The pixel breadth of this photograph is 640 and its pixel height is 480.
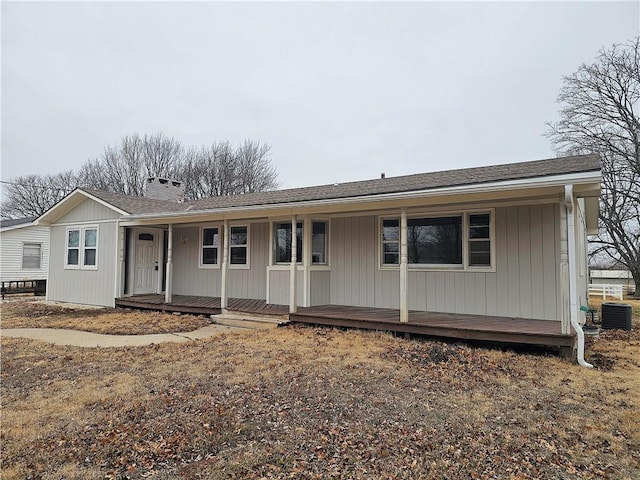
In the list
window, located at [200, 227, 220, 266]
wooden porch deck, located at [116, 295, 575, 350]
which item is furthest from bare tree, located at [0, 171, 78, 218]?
wooden porch deck, located at [116, 295, 575, 350]

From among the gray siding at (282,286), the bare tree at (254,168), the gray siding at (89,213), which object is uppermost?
the bare tree at (254,168)

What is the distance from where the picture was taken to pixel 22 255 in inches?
758

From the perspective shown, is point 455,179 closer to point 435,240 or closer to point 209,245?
point 435,240

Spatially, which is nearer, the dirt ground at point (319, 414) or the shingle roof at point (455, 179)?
the dirt ground at point (319, 414)

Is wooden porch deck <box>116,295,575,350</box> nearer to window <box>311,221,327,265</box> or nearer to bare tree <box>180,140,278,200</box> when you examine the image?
window <box>311,221,327,265</box>

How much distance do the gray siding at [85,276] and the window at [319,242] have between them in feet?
20.1

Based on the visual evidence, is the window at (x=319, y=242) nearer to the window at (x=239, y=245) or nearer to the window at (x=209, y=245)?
the window at (x=239, y=245)

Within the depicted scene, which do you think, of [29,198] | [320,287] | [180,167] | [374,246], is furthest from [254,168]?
[374,246]

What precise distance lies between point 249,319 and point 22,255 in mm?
16607

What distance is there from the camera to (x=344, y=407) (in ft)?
13.0

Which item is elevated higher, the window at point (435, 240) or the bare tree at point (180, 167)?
the bare tree at point (180, 167)

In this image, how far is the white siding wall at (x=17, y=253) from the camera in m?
18.6

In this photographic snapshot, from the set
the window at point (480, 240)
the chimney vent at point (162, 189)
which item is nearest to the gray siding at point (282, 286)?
the window at point (480, 240)

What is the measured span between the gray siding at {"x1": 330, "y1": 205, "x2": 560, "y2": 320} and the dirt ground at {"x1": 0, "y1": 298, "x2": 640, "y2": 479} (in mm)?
1309
